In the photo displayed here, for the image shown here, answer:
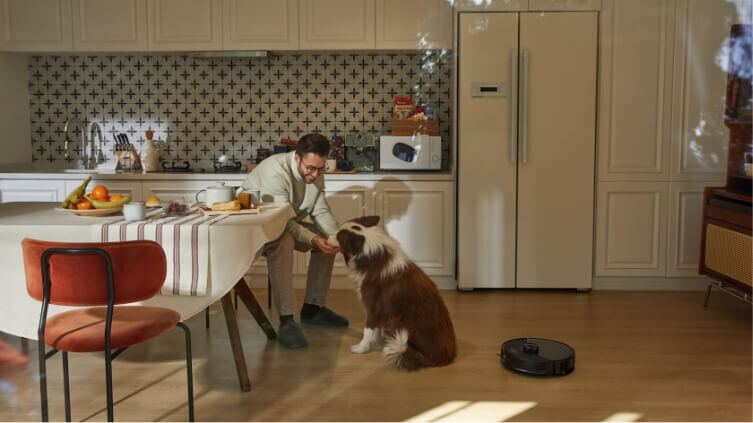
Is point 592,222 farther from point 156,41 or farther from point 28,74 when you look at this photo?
point 28,74

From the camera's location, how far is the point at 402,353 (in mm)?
2803

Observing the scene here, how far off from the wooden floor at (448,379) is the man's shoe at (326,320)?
8 centimetres

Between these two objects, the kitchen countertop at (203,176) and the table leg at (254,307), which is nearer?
the table leg at (254,307)

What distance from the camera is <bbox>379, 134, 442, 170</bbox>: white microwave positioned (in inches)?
168

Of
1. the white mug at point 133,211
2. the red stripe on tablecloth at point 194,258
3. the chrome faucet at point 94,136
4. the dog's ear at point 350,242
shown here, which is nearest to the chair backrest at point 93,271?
the red stripe on tablecloth at point 194,258

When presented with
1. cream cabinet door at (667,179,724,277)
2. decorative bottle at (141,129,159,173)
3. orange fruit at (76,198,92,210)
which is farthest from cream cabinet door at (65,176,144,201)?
cream cabinet door at (667,179,724,277)

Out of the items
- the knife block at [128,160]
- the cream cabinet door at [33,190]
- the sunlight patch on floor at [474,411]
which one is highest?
the knife block at [128,160]

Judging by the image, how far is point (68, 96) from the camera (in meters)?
4.81

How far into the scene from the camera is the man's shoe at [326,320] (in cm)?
350

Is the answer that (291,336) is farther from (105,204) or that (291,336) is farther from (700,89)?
(700,89)

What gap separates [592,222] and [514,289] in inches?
24.5

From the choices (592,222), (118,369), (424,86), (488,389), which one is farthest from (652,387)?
(424,86)

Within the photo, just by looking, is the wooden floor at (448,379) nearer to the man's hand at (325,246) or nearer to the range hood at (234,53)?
the man's hand at (325,246)

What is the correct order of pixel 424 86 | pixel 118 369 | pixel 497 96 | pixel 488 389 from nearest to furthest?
pixel 488 389 → pixel 118 369 → pixel 497 96 → pixel 424 86
